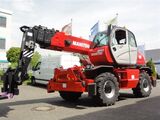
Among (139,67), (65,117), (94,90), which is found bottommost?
(65,117)

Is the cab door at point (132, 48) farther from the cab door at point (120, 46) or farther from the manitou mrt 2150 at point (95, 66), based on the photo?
the cab door at point (120, 46)

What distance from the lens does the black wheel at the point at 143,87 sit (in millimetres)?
14500

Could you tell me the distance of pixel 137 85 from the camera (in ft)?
47.5

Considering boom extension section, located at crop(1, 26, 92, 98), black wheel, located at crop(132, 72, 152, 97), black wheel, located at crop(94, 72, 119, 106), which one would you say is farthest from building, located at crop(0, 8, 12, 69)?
black wheel, located at crop(94, 72, 119, 106)

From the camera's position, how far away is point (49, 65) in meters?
20.3

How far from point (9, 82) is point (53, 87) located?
3253 mm

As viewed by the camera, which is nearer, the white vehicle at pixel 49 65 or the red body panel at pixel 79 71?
the red body panel at pixel 79 71

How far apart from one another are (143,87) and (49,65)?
7657mm

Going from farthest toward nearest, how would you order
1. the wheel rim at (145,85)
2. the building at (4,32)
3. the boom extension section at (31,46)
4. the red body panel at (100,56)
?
the building at (4,32) < the wheel rim at (145,85) < the red body panel at (100,56) < the boom extension section at (31,46)

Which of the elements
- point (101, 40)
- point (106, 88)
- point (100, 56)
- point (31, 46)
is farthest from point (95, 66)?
point (31, 46)

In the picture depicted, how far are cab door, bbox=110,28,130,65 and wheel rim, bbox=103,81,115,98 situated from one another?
1.30m

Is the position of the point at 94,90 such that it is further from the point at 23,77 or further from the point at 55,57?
the point at 55,57

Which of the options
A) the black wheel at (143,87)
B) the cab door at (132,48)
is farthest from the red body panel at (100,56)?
the black wheel at (143,87)

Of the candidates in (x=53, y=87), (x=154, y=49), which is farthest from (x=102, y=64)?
(x=154, y=49)
